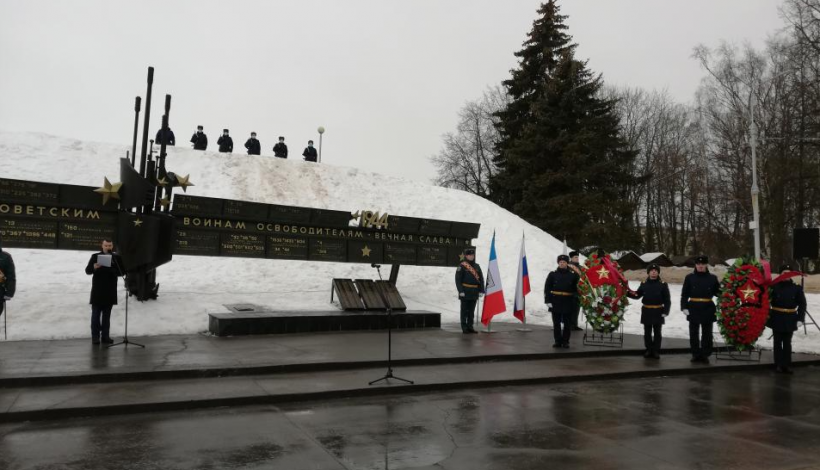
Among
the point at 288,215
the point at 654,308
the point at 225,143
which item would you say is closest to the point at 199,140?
the point at 225,143

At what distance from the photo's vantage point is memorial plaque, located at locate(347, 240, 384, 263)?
15.6 meters

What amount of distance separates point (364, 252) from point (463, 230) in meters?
3.38

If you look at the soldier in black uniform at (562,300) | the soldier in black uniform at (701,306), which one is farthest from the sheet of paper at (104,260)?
the soldier in black uniform at (701,306)

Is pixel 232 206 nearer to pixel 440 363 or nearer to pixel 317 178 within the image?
pixel 440 363

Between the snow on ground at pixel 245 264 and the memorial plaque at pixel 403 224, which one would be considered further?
the memorial plaque at pixel 403 224

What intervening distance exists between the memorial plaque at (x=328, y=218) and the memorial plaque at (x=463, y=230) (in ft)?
11.4

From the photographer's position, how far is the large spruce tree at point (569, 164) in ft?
106

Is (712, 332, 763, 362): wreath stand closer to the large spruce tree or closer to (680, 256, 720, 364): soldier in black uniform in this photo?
(680, 256, 720, 364): soldier in black uniform

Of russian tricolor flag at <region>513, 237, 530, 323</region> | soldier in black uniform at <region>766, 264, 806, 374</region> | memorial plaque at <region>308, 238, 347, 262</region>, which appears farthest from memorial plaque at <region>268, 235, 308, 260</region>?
soldier in black uniform at <region>766, 264, 806, 374</region>

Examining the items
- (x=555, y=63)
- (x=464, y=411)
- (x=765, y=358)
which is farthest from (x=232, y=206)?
(x=555, y=63)

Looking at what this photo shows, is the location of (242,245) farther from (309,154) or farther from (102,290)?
(309,154)

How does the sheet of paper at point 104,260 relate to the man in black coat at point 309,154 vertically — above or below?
below

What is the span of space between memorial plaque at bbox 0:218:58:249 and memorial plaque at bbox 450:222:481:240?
1018cm

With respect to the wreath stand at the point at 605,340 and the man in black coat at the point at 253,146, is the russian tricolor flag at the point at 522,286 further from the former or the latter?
the man in black coat at the point at 253,146
